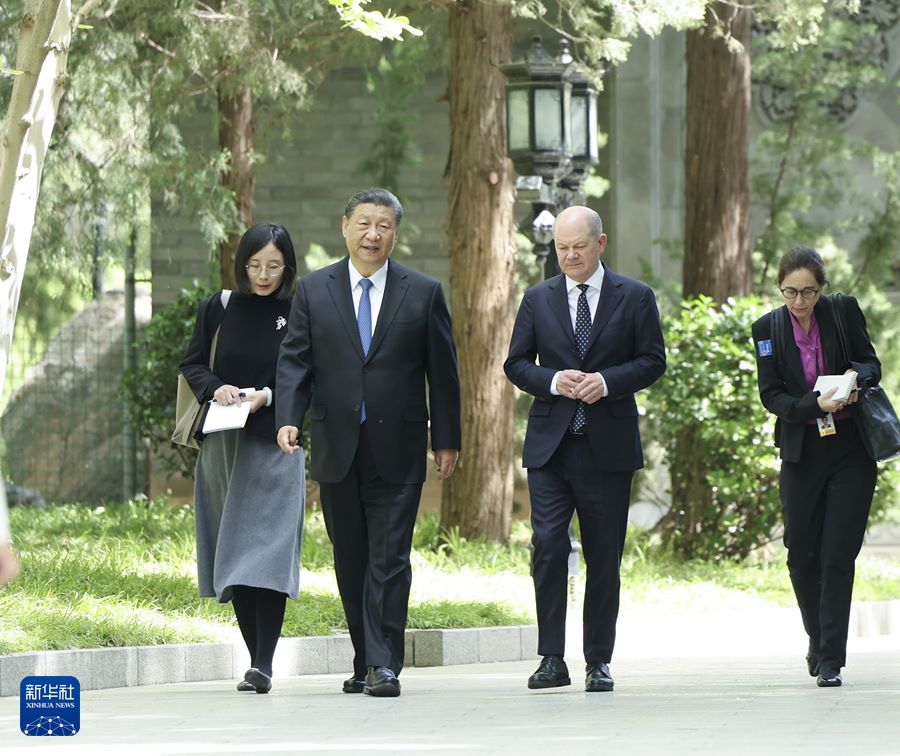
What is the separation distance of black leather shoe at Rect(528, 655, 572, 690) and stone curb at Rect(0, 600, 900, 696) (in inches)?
91.3

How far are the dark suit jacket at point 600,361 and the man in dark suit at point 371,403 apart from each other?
0.34 meters

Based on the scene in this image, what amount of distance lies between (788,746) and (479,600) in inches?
215

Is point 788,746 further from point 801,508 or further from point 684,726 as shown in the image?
point 801,508

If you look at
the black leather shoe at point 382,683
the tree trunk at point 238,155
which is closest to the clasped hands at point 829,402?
the black leather shoe at point 382,683

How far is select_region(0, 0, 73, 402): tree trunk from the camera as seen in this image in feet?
30.0

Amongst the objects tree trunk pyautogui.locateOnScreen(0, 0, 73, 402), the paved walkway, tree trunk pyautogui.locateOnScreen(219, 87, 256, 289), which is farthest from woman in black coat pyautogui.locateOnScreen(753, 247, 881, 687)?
tree trunk pyautogui.locateOnScreen(219, 87, 256, 289)

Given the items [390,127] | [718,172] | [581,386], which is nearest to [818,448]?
[581,386]

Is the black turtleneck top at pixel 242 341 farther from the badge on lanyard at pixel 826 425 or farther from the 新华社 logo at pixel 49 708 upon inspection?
the badge on lanyard at pixel 826 425

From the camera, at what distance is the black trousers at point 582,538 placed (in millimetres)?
7625

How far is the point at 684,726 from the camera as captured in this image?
242 inches

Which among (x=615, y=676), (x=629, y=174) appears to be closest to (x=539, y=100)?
(x=615, y=676)

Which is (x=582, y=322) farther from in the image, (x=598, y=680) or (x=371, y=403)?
(x=598, y=680)

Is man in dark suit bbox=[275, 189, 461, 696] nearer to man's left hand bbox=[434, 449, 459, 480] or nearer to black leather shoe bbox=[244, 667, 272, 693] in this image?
man's left hand bbox=[434, 449, 459, 480]

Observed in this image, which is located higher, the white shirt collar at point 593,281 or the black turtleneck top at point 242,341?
the white shirt collar at point 593,281
